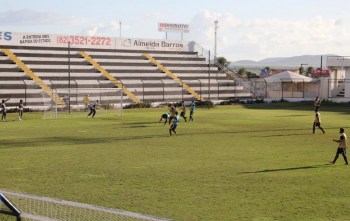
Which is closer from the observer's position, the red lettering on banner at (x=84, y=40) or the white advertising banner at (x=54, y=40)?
the white advertising banner at (x=54, y=40)

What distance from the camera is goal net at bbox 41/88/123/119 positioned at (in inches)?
1823

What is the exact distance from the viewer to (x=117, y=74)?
6197 centimetres

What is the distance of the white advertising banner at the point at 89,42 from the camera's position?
6041 cm

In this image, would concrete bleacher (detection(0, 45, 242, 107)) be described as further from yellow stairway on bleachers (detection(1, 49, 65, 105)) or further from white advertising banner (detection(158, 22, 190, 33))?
white advertising banner (detection(158, 22, 190, 33))

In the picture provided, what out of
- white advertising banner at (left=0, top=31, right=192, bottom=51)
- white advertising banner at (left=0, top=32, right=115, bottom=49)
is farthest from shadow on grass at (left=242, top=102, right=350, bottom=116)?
white advertising banner at (left=0, top=32, right=115, bottom=49)

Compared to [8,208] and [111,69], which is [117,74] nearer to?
[111,69]

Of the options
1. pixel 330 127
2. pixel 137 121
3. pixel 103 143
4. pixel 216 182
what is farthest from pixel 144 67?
pixel 216 182

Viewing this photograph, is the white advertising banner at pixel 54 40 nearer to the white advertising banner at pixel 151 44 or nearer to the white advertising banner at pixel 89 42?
the white advertising banner at pixel 89 42

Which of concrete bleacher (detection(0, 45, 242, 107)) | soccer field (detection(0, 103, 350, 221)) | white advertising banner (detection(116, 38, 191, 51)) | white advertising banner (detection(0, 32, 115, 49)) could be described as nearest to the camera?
soccer field (detection(0, 103, 350, 221))

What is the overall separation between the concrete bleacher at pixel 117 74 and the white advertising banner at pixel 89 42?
0.65 metres

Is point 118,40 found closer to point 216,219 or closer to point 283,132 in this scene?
point 283,132

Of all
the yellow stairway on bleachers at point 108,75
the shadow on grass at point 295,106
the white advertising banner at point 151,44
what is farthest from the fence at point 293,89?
the yellow stairway on bleachers at point 108,75

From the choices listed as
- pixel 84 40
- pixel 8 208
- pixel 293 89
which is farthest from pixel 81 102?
pixel 8 208

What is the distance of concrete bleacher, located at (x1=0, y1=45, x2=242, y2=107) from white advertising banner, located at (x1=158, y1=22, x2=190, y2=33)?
6.70 m
